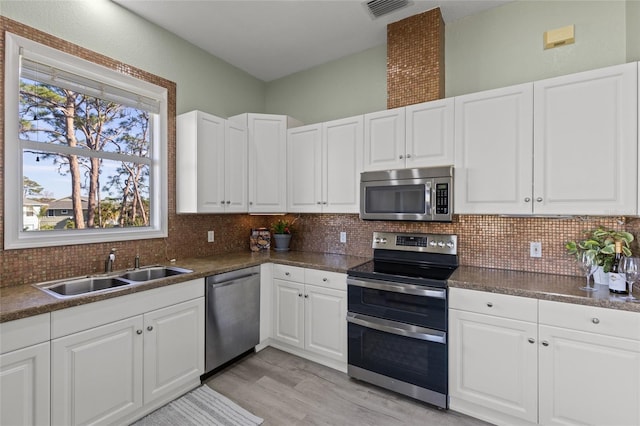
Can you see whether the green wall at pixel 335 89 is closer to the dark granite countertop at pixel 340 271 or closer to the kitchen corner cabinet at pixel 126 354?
the dark granite countertop at pixel 340 271

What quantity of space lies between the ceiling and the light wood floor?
302 cm

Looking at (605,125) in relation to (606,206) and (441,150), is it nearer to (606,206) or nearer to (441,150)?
(606,206)

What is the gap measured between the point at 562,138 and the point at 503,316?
1.19m

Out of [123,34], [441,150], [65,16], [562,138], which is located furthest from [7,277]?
[562,138]

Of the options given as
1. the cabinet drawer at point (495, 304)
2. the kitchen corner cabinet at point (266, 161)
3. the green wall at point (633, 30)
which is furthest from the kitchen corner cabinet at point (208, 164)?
the green wall at point (633, 30)

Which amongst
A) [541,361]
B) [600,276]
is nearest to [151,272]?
[541,361]

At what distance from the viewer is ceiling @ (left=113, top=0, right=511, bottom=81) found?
244 cm

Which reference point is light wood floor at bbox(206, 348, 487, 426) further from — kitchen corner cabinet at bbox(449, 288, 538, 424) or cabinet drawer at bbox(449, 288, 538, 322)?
cabinet drawer at bbox(449, 288, 538, 322)

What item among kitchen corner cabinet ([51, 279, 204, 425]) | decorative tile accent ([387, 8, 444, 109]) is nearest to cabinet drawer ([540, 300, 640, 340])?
decorative tile accent ([387, 8, 444, 109])

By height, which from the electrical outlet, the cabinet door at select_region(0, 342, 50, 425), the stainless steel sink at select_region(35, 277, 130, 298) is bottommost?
the cabinet door at select_region(0, 342, 50, 425)

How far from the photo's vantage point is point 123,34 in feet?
7.97

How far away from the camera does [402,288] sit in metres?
2.12

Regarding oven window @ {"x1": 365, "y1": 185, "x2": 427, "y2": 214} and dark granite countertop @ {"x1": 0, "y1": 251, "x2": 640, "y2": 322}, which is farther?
oven window @ {"x1": 365, "y1": 185, "x2": 427, "y2": 214}

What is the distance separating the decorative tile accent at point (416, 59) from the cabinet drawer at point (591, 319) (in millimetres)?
1721
